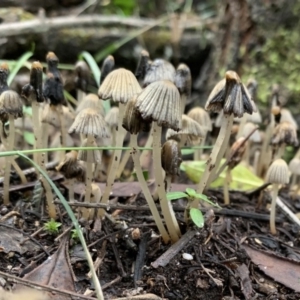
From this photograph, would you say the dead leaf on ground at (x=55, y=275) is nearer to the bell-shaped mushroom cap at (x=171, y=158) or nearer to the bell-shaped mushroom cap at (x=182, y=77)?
the bell-shaped mushroom cap at (x=171, y=158)

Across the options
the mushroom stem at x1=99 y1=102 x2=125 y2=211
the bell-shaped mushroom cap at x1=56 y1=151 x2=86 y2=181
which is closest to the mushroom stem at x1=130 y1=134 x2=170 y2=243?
the mushroom stem at x1=99 y1=102 x2=125 y2=211

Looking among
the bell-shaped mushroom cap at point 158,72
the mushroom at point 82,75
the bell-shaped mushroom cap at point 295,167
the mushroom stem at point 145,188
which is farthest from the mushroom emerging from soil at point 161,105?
the bell-shaped mushroom cap at point 295,167

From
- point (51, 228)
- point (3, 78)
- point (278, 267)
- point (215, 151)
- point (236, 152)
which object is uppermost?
point (3, 78)

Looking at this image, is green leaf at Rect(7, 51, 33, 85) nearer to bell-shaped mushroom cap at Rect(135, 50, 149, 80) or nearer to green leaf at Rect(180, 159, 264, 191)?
bell-shaped mushroom cap at Rect(135, 50, 149, 80)

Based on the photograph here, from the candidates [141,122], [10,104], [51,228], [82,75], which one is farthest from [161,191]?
[82,75]

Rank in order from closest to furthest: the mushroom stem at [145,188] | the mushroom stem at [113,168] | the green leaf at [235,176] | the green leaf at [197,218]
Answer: the green leaf at [197,218], the mushroom stem at [145,188], the mushroom stem at [113,168], the green leaf at [235,176]

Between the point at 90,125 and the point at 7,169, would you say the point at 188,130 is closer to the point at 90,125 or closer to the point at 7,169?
the point at 90,125

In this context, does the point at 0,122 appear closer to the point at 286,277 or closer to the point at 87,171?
the point at 87,171
